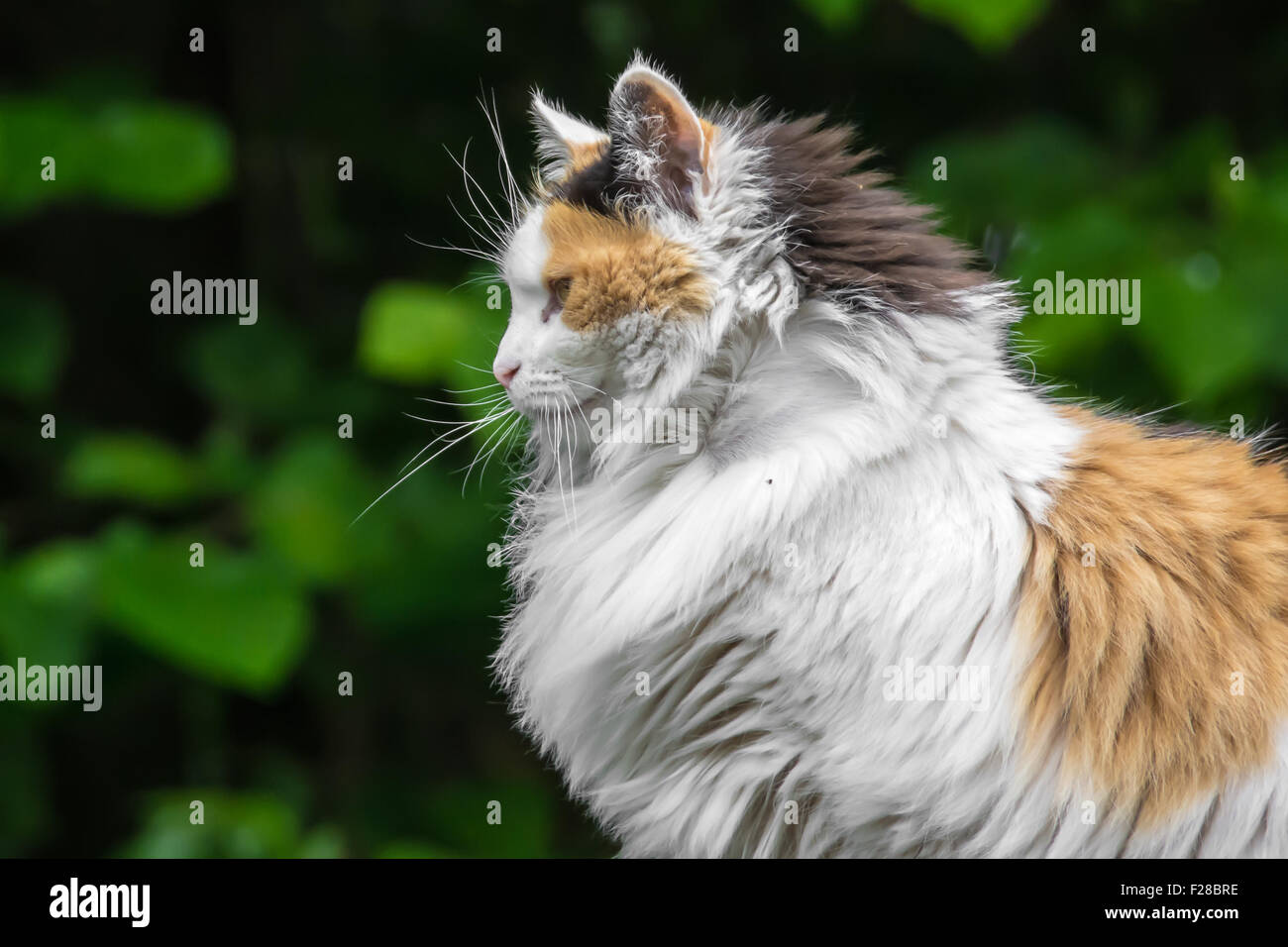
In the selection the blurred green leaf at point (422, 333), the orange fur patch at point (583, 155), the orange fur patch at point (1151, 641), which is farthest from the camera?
the blurred green leaf at point (422, 333)

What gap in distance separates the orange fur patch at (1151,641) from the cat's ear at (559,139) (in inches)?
26.6

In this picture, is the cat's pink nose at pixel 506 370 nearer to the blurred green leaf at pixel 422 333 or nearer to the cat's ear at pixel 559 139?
the cat's ear at pixel 559 139

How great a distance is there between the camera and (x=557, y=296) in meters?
1.44

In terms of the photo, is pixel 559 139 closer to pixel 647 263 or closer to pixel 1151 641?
pixel 647 263

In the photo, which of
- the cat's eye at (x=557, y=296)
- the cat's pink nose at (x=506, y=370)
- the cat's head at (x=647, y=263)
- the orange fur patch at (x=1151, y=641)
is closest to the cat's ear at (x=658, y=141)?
the cat's head at (x=647, y=263)

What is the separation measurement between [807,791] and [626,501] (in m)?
0.39

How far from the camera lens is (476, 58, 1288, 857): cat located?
54.1 inches

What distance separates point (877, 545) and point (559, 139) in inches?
25.1

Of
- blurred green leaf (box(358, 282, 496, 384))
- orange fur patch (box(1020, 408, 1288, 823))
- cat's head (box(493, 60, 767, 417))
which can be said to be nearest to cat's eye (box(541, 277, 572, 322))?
cat's head (box(493, 60, 767, 417))

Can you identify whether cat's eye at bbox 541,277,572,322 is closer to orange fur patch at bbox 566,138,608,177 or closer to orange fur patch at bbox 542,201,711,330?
orange fur patch at bbox 542,201,711,330

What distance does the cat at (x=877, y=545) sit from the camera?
54.1 inches

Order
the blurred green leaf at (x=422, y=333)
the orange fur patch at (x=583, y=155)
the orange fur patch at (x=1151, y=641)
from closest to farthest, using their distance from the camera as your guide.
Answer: the orange fur patch at (x=1151, y=641) < the orange fur patch at (x=583, y=155) < the blurred green leaf at (x=422, y=333)

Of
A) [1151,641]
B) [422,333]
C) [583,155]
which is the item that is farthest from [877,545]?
[422,333]

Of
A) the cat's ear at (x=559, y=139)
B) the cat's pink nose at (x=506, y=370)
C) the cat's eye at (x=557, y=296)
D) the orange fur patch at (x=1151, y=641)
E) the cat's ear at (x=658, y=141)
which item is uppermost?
the cat's ear at (x=559, y=139)
